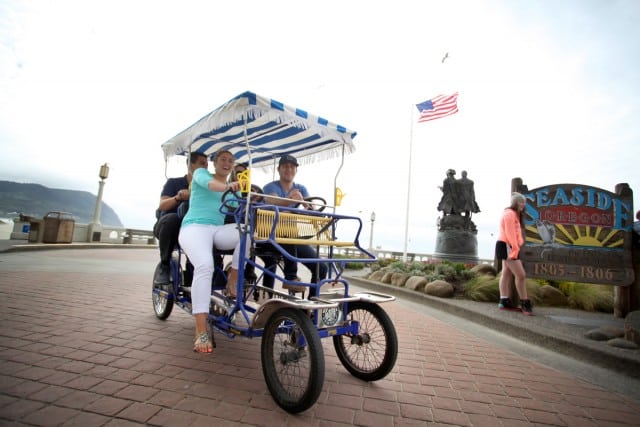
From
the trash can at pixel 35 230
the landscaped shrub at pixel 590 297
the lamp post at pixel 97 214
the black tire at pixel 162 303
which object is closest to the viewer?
the black tire at pixel 162 303

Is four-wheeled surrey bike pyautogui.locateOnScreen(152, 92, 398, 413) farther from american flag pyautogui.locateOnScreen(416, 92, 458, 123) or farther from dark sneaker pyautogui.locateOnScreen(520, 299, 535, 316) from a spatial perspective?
american flag pyautogui.locateOnScreen(416, 92, 458, 123)

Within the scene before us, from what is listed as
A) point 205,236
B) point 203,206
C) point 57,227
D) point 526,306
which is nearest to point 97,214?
point 57,227

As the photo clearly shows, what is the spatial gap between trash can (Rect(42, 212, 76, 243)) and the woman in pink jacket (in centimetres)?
1567

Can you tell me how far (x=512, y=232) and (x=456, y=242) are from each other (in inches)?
271

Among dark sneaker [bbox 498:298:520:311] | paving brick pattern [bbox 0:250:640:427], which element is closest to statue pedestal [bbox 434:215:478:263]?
dark sneaker [bbox 498:298:520:311]

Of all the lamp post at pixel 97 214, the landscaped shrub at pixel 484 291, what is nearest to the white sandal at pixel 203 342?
the landscaped shrub at pixel 484 291

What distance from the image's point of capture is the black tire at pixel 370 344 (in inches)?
103

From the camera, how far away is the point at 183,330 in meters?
3.85

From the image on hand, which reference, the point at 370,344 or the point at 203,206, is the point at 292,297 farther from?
the point at 203,206

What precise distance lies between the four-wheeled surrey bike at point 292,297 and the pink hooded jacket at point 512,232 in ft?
11.2

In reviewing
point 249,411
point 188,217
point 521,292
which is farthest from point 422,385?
point 521,292

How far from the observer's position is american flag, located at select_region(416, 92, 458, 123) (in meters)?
14.3

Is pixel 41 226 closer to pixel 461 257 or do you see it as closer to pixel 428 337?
pixel 428 337

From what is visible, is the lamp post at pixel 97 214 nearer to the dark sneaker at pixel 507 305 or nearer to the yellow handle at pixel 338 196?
the yellow handle at pixel 338 196
